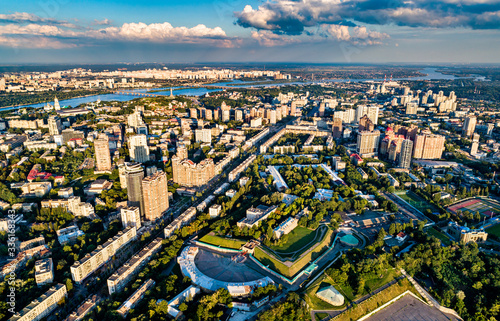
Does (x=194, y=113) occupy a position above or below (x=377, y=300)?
above

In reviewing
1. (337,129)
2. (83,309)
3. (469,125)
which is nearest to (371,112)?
(337,129)

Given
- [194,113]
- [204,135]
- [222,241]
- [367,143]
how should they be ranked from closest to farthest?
[222,241] → [367,143] → [204,135] → [194,113]

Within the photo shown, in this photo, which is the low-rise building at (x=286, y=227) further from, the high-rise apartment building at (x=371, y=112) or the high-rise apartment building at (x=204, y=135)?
the high-rise apartment building at (x=371, y=112)

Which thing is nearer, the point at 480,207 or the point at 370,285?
the point at 370,285

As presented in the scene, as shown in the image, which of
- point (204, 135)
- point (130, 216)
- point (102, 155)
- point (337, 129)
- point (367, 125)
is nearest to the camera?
point (130, 216)

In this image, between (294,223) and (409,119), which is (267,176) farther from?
(409,119)

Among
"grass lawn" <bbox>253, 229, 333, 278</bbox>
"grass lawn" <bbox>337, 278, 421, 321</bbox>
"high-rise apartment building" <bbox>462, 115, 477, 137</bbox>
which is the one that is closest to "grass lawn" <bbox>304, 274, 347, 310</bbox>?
"grass lawn" <bbox>337, 278, 421, 321</bbox>

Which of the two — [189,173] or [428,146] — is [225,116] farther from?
[428,146]

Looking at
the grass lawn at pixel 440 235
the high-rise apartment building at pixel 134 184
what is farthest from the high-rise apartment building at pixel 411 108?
the high-rise apartment building at pixel 134 184
